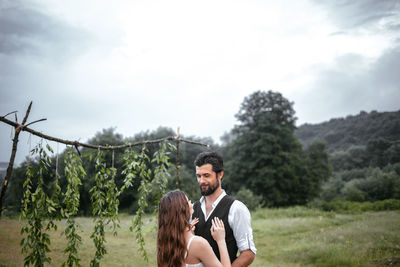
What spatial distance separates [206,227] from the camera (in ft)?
10.5

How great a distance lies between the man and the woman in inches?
13.8

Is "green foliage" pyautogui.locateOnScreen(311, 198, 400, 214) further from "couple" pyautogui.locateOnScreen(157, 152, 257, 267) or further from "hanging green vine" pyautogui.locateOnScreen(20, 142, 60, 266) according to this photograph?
"hanging green vine" pyautogui.locateOnScreen(20, 142, 60, 266)

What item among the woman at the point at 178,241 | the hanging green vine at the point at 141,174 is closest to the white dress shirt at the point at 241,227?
the woman at the point at 178,241

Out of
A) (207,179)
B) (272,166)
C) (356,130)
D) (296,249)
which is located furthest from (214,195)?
(356,130)

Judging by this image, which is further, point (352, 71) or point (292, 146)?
point (352, 71)

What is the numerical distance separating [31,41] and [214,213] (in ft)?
43.6

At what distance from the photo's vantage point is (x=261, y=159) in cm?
2862

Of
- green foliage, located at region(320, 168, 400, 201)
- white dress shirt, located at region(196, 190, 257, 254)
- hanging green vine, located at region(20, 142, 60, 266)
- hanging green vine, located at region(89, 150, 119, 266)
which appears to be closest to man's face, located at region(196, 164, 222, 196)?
white dress shirt, located at region(196, 190, 257, 254)

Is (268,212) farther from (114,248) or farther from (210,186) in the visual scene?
(210,186)

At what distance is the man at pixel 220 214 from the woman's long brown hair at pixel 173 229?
0.61 m

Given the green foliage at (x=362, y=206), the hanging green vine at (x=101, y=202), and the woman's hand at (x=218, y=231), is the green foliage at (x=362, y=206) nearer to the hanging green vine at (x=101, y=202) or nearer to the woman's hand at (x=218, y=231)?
the hanging green vine at (x=101, y=202)

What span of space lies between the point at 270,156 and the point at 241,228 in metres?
26.1

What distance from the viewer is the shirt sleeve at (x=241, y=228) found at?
2947 mm

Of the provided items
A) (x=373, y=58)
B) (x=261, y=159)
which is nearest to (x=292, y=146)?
(x=261, y=159)
